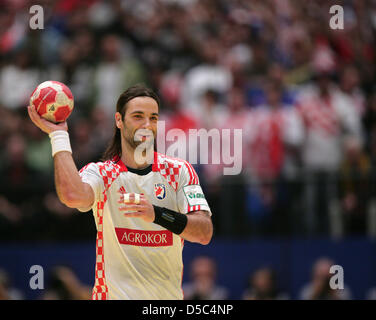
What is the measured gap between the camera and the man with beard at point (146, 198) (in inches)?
228

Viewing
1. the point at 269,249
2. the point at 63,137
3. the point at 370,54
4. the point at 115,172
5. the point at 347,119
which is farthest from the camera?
the point at 370,54

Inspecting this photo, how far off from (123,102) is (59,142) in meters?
0.84

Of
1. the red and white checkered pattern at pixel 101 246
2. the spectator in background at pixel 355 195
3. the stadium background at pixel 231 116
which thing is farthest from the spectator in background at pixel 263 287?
the red and white checkered pattern at pixel 101 246

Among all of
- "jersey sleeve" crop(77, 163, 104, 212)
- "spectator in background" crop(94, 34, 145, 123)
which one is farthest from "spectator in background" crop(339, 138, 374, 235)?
"jersey sleeve" crop(77, 163, 104, 212)

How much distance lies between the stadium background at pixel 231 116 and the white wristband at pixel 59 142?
578 cm

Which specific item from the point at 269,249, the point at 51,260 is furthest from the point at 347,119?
the point at 51,260

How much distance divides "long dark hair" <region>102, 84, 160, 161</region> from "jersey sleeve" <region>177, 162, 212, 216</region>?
0.68 meters

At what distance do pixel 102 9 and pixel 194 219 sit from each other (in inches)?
423

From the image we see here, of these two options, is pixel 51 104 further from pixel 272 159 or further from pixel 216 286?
pixel 272 159

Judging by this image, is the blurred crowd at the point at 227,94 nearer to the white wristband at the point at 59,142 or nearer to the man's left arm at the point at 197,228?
the man's left arm at the point at 197,228

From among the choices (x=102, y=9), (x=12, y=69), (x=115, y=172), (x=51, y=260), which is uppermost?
(x=102, y=9)

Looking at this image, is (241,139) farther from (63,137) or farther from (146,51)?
(63,137)

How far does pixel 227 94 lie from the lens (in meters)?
13.2

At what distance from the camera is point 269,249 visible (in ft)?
37.0
